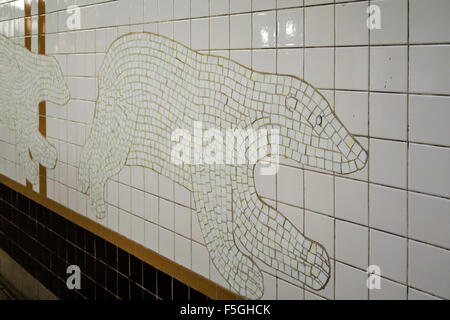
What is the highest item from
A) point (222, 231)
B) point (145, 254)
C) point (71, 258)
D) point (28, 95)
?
point (28, 95)

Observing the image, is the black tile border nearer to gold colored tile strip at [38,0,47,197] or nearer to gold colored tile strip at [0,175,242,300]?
gold colored tile strip at [0,175,242,300]

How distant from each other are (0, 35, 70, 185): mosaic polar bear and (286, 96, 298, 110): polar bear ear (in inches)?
78.2

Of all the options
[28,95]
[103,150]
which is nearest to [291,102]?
[103,150]

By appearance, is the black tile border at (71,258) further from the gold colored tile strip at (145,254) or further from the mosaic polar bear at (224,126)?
the mosaic polar bear at (224,126)

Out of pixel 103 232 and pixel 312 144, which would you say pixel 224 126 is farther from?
pixel 103 232

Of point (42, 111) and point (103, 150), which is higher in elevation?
point (42, 111)

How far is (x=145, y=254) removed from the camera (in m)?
2.92

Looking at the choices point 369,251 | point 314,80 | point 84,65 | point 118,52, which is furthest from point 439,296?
point 84,65

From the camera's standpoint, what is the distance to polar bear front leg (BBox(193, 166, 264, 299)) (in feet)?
7.38

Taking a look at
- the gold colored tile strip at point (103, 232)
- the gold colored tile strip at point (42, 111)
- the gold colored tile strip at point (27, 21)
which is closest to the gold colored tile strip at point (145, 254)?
the gold colored tile strip at point (103, 232)

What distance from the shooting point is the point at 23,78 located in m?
4.05

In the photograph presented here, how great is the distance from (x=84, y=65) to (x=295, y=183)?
183cm

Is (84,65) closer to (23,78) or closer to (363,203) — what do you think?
(23,78)

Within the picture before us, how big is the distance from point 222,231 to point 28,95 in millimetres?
2362
